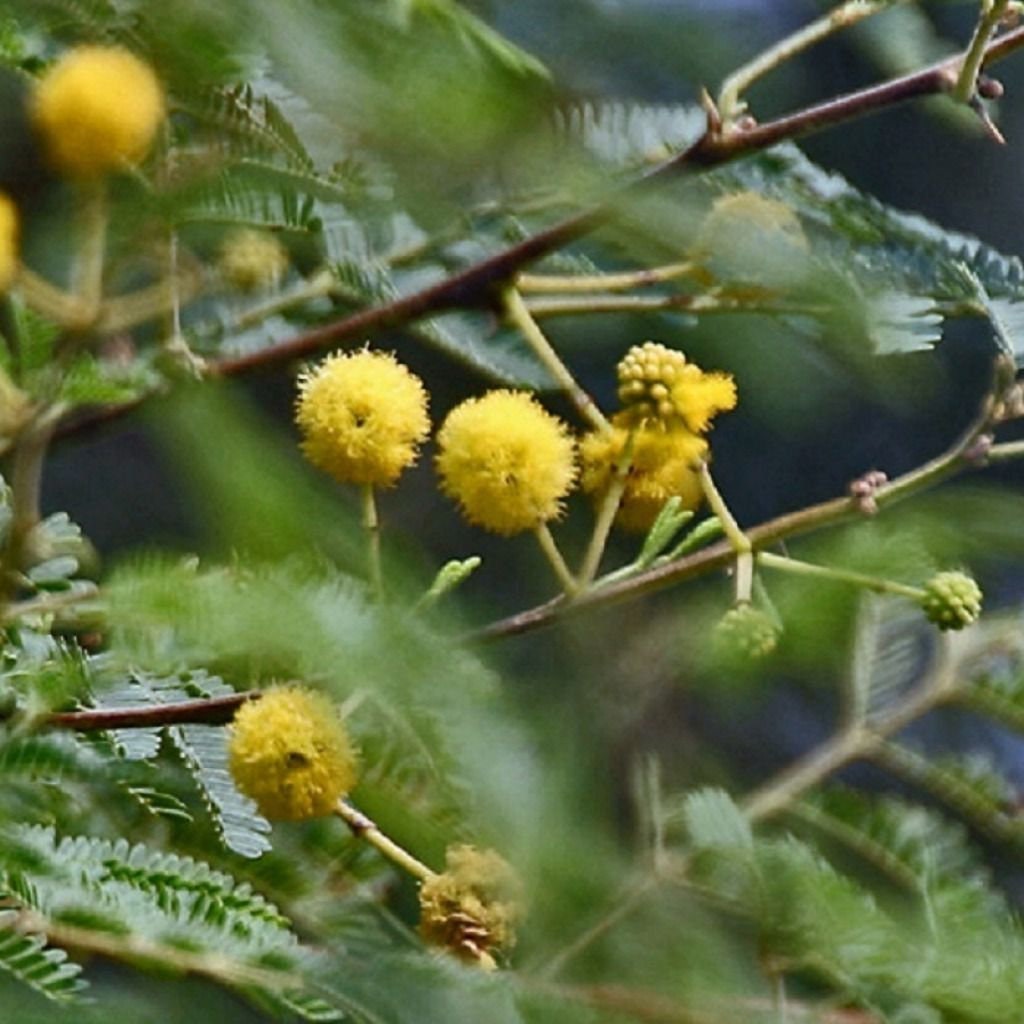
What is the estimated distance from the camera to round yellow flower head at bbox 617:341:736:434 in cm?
84

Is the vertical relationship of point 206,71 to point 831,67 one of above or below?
above

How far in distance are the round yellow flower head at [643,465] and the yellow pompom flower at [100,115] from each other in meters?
0.45

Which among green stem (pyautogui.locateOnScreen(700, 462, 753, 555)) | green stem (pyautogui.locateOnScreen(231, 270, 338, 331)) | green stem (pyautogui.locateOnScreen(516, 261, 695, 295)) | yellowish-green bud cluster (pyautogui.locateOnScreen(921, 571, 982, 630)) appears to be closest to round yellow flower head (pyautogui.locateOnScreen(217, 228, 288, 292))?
green stem (pyautogui.locateOnScreen(231, 270, 338, 331))

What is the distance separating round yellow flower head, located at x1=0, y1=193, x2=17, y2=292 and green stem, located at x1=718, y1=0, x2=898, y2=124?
37cm

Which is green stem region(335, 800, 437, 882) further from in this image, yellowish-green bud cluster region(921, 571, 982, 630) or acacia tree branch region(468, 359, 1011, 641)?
yellowish-green bud cluster region(921, 571, 982, 630)

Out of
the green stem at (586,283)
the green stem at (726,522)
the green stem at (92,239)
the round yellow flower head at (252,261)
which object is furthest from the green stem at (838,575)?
the green stem at (92,239)

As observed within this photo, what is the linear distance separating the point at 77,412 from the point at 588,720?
1.81ft

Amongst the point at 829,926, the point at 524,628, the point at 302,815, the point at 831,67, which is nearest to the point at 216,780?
the point at 302,815

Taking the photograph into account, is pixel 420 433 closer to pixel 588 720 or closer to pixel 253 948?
pixel 253 948

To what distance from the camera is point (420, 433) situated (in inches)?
31.6

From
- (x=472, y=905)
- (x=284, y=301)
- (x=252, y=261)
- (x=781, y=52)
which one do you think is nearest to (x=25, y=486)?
(x=472, y=905)

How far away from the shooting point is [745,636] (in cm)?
72

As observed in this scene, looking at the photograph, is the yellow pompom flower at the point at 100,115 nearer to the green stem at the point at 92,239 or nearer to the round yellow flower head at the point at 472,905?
the green stem at the point at 92,239

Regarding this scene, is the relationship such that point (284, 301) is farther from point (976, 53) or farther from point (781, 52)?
point (976, 53)
